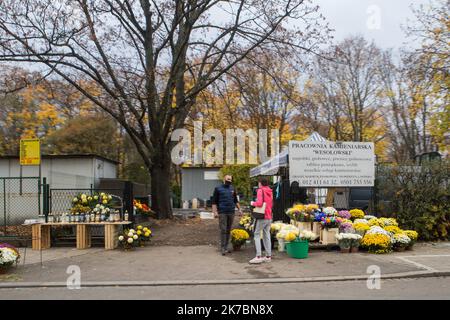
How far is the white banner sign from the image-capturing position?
13266mm

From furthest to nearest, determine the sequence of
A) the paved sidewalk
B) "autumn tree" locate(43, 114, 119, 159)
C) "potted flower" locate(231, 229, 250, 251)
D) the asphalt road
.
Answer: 1. "autumn tree" locate(43, 114, 119, 159)
2. "potted flower" locate(231, 229, 250, 251)
3. the paved sidewalk
4. the asphalt road

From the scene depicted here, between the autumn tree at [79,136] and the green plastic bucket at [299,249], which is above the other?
the autumn tree at [79,136]

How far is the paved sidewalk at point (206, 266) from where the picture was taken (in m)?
9.03

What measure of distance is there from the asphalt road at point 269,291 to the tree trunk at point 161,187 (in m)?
11.3

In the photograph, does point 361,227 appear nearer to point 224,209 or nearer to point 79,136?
point 224,209

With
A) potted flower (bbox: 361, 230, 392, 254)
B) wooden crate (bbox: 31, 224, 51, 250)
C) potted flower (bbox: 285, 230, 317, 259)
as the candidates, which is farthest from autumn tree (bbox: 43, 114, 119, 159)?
potted flower (bbox: 361, 230, 392, 254)

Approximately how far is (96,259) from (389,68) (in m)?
33.9

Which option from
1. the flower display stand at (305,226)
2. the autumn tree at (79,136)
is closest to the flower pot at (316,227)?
the flower display stand at (305,226)

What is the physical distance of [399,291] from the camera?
778cm

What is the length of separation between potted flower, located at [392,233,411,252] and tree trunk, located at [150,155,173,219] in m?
10.5

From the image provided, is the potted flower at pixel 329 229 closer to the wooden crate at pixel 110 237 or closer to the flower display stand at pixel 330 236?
the flower display stand at pixel 330 236

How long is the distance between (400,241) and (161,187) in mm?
10908

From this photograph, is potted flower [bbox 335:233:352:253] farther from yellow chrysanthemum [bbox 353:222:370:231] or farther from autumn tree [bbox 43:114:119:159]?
autumn tree [bbox 43:114:119:159]
